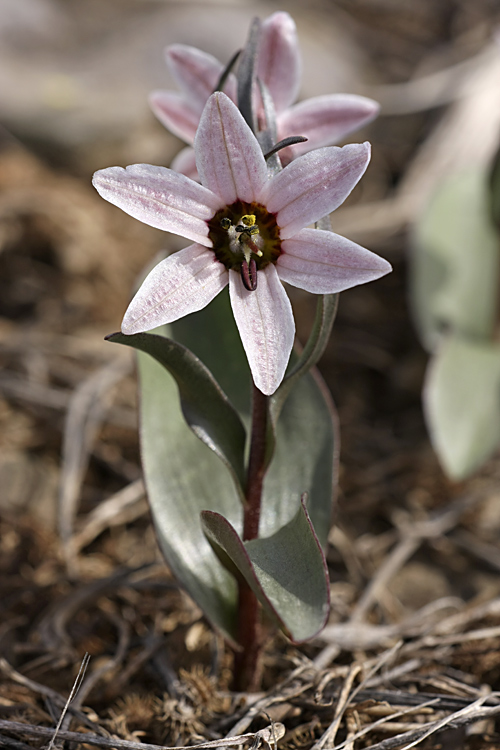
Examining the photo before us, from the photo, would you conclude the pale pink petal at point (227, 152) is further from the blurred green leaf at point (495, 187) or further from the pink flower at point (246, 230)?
the blurred green leaf at point (495, 187)

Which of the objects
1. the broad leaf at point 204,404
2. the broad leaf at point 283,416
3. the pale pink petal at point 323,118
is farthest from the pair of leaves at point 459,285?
the broad leaf at point 204,404

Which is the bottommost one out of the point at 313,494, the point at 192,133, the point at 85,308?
the point at 313,494

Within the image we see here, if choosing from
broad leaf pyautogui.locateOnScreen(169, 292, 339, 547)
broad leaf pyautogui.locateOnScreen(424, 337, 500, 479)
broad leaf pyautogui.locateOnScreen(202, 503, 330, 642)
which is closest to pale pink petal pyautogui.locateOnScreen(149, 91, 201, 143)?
broad leaf pyautogui.locateOnScreen(169, 292, 339, 547)

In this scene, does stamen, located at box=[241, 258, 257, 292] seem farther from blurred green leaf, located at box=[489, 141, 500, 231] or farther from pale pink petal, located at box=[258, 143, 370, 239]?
blurred green leaf, located at box=[489, 141, 500, 231]

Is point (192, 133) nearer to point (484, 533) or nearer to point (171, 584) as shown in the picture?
point (171, 584)

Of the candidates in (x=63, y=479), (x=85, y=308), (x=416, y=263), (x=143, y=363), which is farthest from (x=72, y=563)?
(x=416, y=263)
